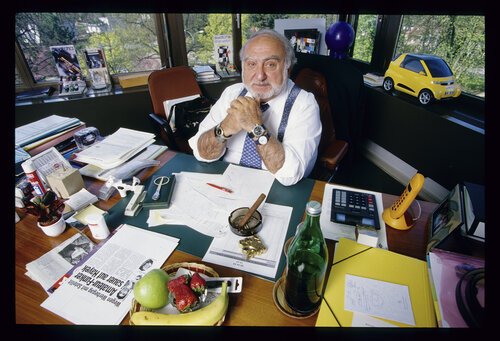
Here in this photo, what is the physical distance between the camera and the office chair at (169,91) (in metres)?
2.13

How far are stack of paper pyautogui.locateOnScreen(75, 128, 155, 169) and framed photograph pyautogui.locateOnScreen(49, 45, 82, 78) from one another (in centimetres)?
148

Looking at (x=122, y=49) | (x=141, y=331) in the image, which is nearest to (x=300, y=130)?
(x=141, y=331)

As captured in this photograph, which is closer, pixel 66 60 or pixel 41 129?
pixel 41 129

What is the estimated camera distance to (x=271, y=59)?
142cm

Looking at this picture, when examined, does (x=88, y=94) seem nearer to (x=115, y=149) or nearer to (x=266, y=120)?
(x=115, y=149)

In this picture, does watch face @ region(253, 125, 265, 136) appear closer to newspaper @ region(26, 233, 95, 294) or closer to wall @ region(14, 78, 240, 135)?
newspaper @ region(26, 233, 95, 294)

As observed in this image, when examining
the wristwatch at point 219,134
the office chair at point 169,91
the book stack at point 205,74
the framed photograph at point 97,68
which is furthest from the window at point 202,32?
the wristwatch at point 219,134

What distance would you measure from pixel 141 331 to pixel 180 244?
0.28 meters

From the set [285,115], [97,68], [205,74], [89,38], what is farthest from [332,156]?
[89,38]

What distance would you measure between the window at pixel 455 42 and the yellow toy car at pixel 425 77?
0.08 metres

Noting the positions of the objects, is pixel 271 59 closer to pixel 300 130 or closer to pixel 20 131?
pixel 300 130

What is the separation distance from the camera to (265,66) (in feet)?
4.71

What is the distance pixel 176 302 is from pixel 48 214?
615 mm

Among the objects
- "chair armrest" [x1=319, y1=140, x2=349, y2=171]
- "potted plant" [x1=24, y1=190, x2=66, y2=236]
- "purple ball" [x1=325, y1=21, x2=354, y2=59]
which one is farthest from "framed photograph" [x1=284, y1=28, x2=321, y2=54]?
"potted plant" [x1=24, y1=190, x2=66, y2=236]
